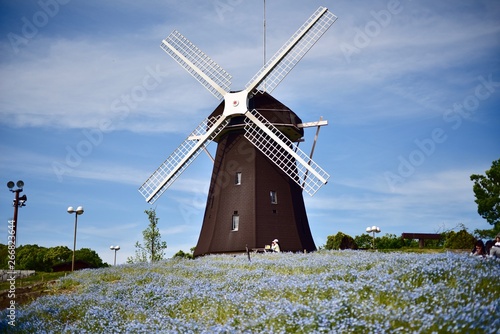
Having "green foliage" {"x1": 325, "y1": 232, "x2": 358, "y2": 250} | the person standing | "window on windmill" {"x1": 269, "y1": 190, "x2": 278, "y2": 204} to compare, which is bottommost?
the person standing

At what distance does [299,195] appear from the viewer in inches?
1216

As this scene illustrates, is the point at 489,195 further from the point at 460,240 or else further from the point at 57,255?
the point at 57,255

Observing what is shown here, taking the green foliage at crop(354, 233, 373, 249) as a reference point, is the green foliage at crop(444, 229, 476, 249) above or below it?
below

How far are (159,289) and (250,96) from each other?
17546mm

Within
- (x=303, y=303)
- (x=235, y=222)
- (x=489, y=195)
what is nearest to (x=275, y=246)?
(x=235, y=222)

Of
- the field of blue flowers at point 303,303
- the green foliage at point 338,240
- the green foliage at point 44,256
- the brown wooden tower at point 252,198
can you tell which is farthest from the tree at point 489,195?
the green foliage at point 44,256

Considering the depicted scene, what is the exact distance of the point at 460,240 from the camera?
33219 millimetres

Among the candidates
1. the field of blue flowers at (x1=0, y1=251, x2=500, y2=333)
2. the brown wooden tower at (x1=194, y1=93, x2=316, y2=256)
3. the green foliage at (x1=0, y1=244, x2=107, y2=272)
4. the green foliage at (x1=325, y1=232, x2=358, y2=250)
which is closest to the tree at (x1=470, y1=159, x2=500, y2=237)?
the green foliage at (x1=325, y1=232, x2=358, y2=250)

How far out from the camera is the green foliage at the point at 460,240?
32875 millimetres

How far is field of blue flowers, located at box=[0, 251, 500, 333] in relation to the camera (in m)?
7.82

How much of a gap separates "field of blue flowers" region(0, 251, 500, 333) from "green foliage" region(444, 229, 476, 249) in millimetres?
19397

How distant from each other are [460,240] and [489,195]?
1576 centimetres

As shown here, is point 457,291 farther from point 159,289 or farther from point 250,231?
point 250,231

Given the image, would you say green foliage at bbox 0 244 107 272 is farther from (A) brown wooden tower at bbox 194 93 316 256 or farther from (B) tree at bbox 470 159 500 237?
(B) tree at bbox 470 159 500 237
